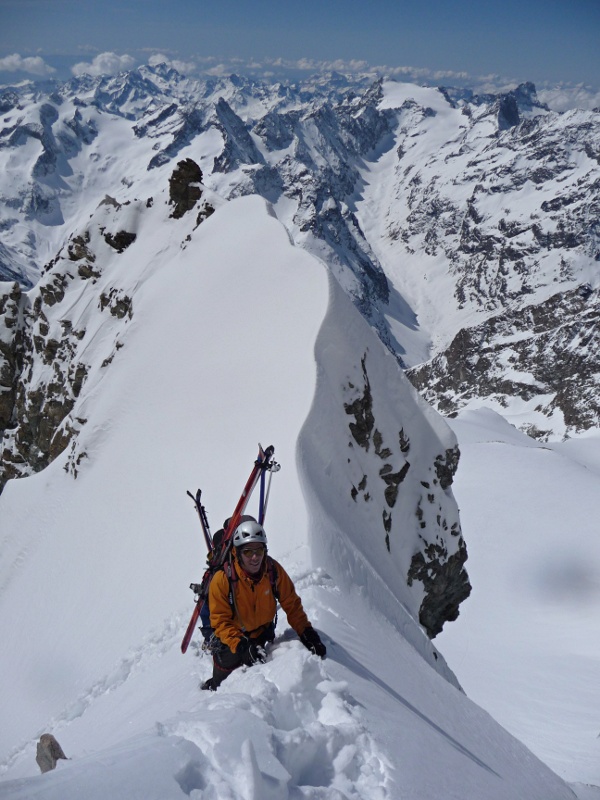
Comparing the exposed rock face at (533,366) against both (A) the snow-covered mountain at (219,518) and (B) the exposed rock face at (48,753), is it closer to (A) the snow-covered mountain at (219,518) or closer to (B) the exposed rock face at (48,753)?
(A) the snow-covered mountain at (219,518)

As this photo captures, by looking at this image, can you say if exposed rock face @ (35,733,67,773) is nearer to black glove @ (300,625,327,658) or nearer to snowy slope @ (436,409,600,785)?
black glove @ (300,625,327,658)

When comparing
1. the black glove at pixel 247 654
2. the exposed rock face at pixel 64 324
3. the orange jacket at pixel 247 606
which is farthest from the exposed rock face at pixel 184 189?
the black glove at pixel 247 654

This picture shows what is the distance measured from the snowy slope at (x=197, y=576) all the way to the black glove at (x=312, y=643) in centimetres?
22

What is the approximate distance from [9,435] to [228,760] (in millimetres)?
39974

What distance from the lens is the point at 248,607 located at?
7441mm

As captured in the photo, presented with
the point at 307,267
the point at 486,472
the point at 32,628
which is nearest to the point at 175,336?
the point at 307,267

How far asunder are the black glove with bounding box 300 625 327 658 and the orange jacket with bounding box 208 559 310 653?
7 cm

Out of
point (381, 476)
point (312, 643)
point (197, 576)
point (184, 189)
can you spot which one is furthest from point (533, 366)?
point (312, 643)

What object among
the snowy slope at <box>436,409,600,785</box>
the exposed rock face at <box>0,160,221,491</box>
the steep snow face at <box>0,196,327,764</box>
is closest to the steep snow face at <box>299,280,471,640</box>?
the steep snow face at <box>0,196,327,764</box>

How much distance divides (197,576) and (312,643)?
6.18m

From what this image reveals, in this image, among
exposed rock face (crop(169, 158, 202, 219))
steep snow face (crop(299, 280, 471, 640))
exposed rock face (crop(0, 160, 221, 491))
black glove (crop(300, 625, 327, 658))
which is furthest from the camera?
exposed rock face (crop(169, 158, 202, 219))

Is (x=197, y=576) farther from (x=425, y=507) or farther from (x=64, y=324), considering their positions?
(x=64, y=324)

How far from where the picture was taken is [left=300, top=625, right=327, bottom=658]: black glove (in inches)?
289

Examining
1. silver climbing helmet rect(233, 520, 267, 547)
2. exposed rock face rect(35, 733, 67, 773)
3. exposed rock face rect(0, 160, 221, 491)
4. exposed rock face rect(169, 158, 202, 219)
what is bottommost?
exposed rock face rect(35, 733, 67, 773)
